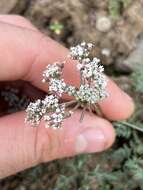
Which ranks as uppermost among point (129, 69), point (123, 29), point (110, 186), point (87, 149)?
point (123, 29)

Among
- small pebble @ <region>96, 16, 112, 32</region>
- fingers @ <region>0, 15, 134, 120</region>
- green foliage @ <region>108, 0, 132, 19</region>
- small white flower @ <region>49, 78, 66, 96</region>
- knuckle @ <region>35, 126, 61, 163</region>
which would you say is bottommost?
knuckle @ <region>35, 126, 61, 163</region>

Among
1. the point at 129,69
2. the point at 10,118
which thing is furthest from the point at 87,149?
the point at 129,69

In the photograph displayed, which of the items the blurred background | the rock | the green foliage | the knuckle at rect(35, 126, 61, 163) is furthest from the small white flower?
the green foliage

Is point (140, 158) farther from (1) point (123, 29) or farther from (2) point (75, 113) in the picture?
(1) point (123, 29)

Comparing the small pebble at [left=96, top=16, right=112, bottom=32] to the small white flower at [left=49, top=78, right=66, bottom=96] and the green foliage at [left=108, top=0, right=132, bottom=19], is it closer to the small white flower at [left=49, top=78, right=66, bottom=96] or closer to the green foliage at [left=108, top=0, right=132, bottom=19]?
the green foliage at [left=108, top=0, right=132, bottom=19]

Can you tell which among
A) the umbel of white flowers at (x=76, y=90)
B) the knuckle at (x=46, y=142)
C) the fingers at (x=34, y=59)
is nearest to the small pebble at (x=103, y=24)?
the fingers at (x=34, y=59)

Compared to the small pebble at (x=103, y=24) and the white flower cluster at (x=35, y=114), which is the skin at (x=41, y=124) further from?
the small pebble at (x=103, y=24)
